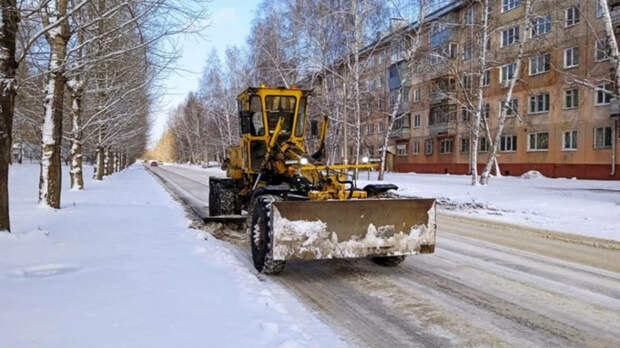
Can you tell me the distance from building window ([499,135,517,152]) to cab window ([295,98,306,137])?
2929 centimetres

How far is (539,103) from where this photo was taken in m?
32.8

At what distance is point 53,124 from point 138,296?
28.2 ft

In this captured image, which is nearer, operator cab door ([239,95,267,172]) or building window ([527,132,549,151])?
operator cab door ([239,95,267,172])

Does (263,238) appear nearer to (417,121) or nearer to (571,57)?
(571,57)

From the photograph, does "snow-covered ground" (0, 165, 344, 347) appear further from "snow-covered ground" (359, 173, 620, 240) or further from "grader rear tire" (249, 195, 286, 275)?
"snow-covered ground" (359, 173, 620, 240)

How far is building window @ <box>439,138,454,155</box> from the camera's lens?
136 feet

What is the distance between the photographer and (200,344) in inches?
154

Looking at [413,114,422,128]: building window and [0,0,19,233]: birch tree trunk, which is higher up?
[413,114,422,128]: building window

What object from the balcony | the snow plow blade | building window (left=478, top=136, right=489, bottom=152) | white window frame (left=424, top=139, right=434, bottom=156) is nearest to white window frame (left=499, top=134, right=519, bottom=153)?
building window (left=478, top=136, right=489, bottom=152)

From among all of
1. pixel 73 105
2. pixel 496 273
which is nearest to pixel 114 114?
pixel 73 105

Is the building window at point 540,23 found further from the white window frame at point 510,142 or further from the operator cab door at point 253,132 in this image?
the operator cab door at point 253,132

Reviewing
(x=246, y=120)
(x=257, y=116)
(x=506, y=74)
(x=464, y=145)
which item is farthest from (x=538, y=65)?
(x=246, y=120)

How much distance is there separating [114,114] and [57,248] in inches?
646

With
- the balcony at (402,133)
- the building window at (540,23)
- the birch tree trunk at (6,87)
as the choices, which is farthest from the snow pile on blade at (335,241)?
the balcony at (402,133)
